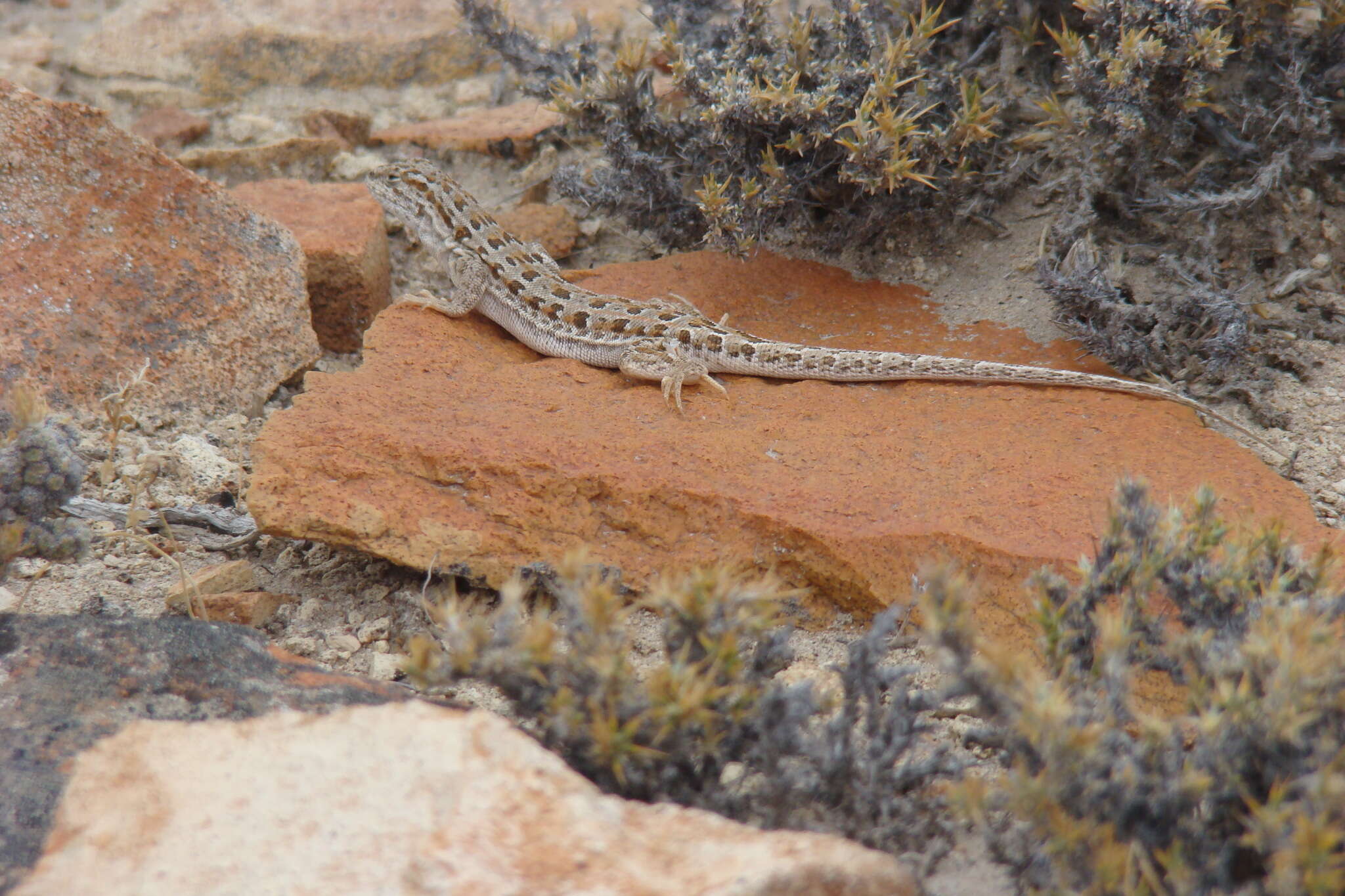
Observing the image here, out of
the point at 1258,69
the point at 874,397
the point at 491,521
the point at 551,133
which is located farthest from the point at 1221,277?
the point at 551,133

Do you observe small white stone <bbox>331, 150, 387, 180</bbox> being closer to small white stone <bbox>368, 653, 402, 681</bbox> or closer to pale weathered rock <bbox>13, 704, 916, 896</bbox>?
small white stone <bbox>368, 653, 402, 681</bbox>

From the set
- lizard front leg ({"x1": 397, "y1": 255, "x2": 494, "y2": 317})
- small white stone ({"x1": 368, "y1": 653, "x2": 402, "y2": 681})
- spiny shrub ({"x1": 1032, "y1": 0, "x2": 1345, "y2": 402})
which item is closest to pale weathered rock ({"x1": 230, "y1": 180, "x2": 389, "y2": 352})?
lizard front leg ({"x1": 397, "y1": 255, "x2": 494, "y2": 317})

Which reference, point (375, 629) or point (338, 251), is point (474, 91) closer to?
point (338, 251)

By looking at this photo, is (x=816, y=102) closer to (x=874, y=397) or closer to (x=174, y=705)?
(x=874, y=397)

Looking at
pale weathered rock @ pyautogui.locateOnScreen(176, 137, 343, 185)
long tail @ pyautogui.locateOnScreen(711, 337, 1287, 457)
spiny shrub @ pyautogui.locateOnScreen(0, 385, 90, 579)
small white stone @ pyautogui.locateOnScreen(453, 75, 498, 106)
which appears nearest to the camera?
spiny shrub @ pyautogui.locateOnScreen(0, 385, 90, 579)

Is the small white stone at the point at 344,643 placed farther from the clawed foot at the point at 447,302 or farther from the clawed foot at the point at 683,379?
the clawed foot at the point at 447,302

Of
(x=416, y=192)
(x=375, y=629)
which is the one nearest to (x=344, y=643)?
(x=375, y=629)

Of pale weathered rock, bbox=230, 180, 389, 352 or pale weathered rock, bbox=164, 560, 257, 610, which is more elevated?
pale weathered rock, bbox=230, 180, 389, 352
